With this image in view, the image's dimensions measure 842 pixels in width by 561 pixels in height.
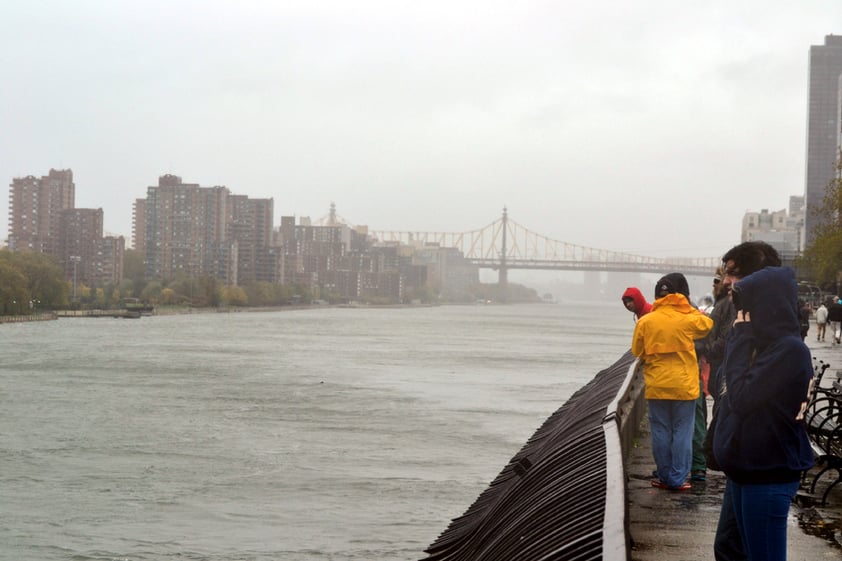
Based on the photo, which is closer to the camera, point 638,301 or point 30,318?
point 638,301

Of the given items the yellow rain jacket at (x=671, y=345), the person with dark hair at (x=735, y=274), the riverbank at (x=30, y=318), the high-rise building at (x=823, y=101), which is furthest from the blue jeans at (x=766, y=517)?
the high-rise building at (x=823, y=101)

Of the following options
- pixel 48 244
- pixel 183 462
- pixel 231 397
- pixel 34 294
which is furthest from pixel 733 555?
pixel 48 244

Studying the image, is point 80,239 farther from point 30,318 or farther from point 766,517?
point 766,517

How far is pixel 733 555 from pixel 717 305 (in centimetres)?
320

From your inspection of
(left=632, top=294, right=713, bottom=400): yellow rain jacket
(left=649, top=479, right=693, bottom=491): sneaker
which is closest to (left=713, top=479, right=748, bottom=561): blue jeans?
(left=632, top=294, right=713, bottom=400): yellow rain jacket

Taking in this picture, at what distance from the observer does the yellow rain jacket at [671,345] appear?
739 centimetres

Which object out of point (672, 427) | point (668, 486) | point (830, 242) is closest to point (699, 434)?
point (668, 486)

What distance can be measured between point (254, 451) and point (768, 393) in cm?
1768

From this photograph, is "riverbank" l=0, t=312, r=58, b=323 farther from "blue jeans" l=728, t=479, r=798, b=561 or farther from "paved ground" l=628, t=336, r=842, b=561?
"blue jeans" l=728, t=479, r=798, b=561

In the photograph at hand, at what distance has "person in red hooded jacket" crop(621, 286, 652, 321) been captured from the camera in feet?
25.3

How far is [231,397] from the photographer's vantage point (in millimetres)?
31812

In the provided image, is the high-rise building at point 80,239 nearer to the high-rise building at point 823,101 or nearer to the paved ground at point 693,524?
the high-rise building at point 823,101

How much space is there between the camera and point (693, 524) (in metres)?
7.12

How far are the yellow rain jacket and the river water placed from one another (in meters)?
5.89
